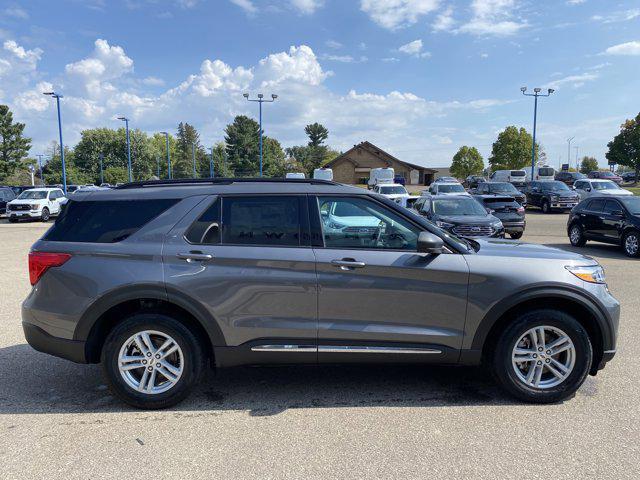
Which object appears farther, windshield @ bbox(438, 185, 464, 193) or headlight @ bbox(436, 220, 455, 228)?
windshield @ bbox(438, 185, 464, 193)

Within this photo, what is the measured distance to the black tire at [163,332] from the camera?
381 centimetres

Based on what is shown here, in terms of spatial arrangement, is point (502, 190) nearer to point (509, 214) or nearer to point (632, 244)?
point (509, 214)

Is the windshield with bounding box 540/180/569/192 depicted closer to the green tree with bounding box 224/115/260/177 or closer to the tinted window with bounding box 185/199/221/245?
the tinted window with bounding box 185/199/221/245

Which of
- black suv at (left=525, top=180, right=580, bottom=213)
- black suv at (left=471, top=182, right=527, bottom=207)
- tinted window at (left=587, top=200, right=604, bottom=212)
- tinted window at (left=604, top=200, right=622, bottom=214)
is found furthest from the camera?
black suv at (left=525, top=180, right=580, bottom=213)

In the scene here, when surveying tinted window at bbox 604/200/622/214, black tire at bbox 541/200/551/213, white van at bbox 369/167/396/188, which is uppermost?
white van at bbox 369/167/396/188

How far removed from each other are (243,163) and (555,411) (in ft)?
279

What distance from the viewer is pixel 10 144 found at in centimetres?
6050

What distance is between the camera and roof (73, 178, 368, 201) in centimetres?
397

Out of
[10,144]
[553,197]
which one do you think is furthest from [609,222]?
[10,144]

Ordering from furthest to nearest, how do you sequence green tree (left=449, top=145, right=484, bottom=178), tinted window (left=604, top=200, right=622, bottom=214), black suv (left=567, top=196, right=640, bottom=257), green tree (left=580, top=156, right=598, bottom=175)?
green tree (left=580, top=156, right=598, bottom=175)
green tree (left=449, top=145, right=484, bottom=178)
tinted window (left=604, top=200, right=622, bottom=214)
black suv (left=567, top=196, right=640, bottom=257)

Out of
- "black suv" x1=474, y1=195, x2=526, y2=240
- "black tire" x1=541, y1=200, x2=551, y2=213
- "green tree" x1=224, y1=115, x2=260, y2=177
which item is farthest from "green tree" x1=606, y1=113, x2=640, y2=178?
"green tree" x1=224, y1=115, x2=260, y2=177

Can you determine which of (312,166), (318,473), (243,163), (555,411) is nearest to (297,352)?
(318,473)

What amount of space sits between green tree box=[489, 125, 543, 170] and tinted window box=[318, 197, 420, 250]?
205 ft

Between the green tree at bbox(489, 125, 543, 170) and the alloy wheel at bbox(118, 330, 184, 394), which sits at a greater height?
the green tree at bbox(489, 125, 543, 170)
